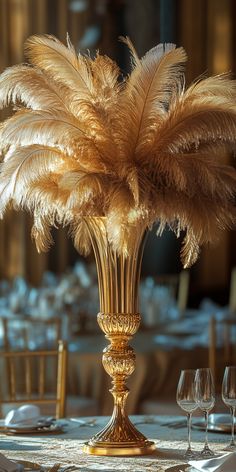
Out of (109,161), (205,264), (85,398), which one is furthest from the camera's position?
(205,264)

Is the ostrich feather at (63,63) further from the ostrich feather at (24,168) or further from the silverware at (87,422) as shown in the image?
the silverware at (87,422)

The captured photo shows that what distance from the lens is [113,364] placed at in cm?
335

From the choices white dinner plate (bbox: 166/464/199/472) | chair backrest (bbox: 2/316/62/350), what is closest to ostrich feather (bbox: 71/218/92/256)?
white dinner plate (bbox: 166/464/199/472)

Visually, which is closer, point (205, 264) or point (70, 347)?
point (70, 347)

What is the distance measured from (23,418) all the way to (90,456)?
23.8 inches

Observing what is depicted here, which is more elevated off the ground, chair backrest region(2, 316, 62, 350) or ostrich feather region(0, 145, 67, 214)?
ostrich feather region(0, 145, 67, 214)

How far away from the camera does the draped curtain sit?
40.9 feet

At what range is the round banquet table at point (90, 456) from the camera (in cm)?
309

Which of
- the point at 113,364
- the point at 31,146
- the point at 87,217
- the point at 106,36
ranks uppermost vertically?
the point at 106,36

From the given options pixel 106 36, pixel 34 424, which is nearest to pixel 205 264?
pixel 106 36

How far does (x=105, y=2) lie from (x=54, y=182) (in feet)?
33.4

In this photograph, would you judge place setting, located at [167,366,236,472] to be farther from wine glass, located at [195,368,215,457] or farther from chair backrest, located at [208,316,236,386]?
chair backrest, located at [208,316,236,386]

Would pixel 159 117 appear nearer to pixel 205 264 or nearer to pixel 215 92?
pixel 215 92

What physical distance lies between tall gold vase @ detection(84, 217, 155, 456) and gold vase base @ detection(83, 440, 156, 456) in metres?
0.02
